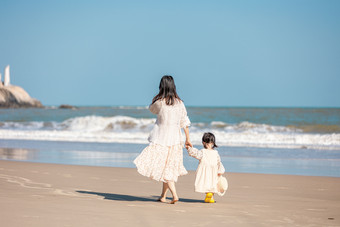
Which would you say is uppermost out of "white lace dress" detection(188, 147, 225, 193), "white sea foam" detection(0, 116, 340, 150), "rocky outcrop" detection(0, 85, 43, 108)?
"rocky outcrop" detection(0, 85, 43, 108)

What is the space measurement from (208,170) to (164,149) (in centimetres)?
69

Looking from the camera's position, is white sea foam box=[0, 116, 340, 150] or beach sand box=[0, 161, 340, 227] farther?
white sea foam box=[0, 116, 340, 150]

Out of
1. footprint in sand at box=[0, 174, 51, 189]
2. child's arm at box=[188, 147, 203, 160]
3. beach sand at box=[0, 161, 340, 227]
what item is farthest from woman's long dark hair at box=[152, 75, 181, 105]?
footprint in sand at box=[0, 174, 51, 189]

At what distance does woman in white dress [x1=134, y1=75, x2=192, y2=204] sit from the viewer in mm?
6121

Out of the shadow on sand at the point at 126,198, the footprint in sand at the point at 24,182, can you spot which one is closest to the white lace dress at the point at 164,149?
the shadow on sand at the point at 126,198

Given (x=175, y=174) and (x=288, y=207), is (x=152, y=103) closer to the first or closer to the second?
(x=175, y=174)

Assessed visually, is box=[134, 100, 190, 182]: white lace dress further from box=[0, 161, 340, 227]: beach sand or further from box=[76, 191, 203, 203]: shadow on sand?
box=[76, 191, 203, 203]: shadow on sand

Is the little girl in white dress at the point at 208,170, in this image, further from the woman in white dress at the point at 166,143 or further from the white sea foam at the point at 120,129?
the white sea foam at the point at 120,129

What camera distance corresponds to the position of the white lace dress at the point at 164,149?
20.1ft

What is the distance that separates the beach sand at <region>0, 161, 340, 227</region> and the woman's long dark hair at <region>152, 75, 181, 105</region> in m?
1.38

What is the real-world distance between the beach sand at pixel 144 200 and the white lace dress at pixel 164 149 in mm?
437

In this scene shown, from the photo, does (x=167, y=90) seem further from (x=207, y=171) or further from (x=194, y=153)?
(x=207, y=171)

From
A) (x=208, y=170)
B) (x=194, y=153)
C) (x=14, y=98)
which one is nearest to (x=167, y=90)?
(x=194, y=153)

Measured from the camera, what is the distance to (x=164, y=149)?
243 inches
